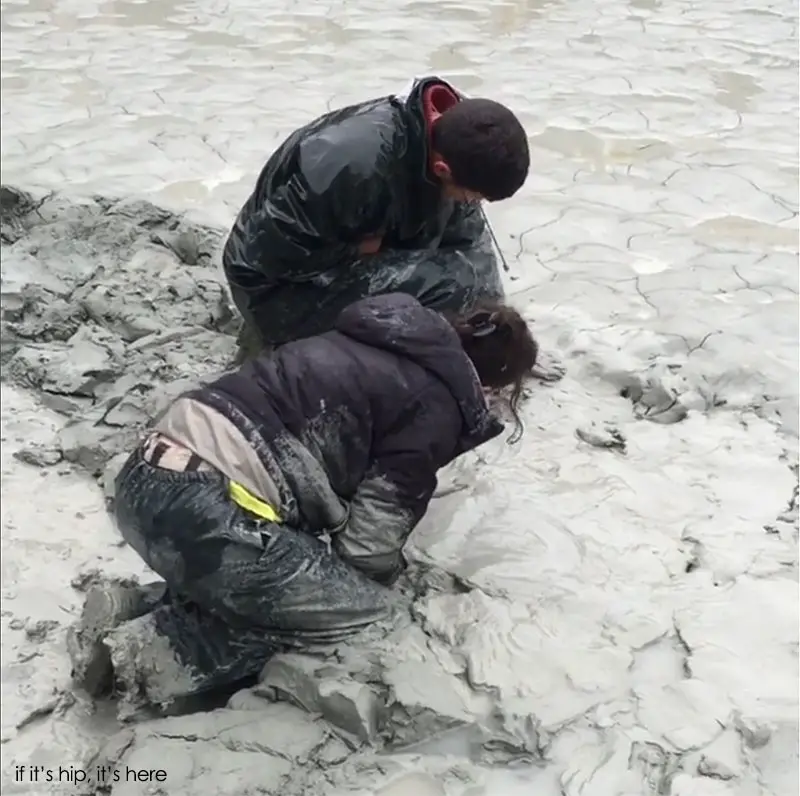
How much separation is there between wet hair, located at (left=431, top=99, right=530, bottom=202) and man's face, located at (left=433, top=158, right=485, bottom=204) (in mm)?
14

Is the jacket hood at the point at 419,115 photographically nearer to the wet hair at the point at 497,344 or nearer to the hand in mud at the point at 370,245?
the hand in mud at the point at 370,245

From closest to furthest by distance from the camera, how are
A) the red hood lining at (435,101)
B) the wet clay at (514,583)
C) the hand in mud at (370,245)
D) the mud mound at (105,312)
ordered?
1. the wet clay at (514,583)
2. the red hood lining at (435,101)
3. the hand in mud at (370,245)
4. the mud mound at (105,312)

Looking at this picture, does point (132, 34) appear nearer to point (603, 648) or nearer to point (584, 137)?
point (584, 137)

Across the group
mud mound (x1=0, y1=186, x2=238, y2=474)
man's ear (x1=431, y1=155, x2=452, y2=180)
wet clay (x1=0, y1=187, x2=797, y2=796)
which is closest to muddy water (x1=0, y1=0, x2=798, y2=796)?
wet clay (x1=0, y1=187, x2=797, y2=796)

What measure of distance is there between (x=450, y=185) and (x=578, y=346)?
0.81 m

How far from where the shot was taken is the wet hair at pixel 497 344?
6.57ft

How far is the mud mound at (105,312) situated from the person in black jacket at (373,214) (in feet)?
1.01

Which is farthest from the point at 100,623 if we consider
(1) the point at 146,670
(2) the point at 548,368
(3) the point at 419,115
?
(2) the point at 548,368

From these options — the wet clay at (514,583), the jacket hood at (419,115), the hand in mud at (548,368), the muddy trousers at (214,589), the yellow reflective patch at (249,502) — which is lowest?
the wet clay at (514,583)

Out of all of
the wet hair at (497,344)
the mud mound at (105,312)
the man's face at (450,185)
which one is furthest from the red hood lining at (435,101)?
the mud mound at (105,312)

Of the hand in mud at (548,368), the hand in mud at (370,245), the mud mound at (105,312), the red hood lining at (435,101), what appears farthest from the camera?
the hand in mud at (548,368)

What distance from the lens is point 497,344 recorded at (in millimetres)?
2008

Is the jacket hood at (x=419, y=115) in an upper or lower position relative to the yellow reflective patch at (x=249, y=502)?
upper

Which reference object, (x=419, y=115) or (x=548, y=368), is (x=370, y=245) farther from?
(x=548, y=368)
